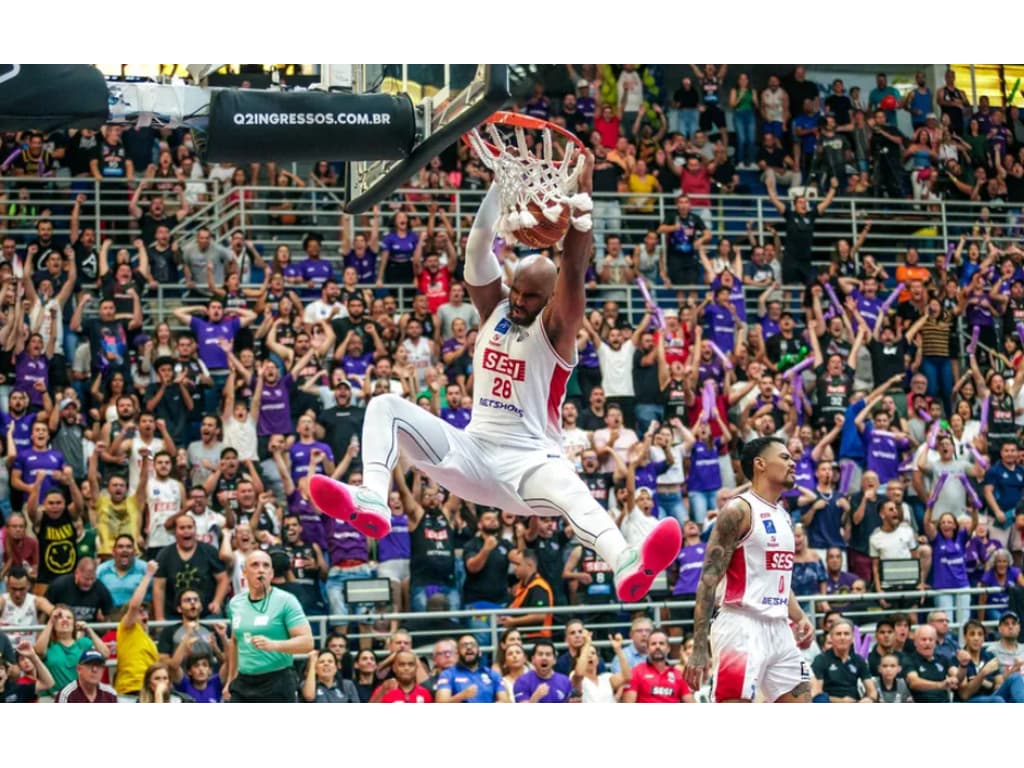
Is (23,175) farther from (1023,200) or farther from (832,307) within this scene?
(1023,200)

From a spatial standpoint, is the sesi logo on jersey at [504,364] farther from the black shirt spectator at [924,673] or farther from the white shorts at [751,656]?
the black shirt spectator at [924,673]

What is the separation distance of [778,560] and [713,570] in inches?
18.1

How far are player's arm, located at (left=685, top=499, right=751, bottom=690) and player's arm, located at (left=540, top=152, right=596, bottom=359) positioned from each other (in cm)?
152

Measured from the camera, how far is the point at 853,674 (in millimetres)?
14844

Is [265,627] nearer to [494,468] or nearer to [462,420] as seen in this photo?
[494,468]

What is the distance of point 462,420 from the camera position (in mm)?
17844

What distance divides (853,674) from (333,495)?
7.14 meters

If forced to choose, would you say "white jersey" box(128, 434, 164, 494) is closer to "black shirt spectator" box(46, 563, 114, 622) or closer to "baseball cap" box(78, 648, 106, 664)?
"black shirt spectator" box(46, 563, 114, 622)

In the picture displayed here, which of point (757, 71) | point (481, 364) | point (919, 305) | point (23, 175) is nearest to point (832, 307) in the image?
point (919, 305)

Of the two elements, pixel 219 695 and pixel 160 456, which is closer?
pixel 219 695

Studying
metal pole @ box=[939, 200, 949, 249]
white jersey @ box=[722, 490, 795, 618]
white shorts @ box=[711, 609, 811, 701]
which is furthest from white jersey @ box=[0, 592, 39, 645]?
metal pole @ box=[939, 200, 949, 249]

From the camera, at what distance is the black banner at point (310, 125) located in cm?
1042

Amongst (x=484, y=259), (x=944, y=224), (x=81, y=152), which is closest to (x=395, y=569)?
(x=484, y=259)

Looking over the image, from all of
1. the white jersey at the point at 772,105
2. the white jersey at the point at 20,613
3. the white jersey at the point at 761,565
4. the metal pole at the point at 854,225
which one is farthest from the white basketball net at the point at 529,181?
the white jersey at the point at 772,105
